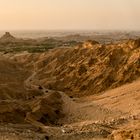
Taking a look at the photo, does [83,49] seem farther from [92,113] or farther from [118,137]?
[118,137]

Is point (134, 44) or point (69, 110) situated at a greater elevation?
point (134, 44)

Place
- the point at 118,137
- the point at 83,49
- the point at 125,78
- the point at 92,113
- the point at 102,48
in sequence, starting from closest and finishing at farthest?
the point at 118,137 < the point at 92,113 < the point at 125,78 < the point at 102,48 < the point at 83,49

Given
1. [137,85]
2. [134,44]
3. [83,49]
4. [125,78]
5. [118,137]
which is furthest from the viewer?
[83,49]

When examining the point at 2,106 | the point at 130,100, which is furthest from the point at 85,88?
the point at 2,106

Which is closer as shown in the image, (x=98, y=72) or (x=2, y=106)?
(x=2, y=106)

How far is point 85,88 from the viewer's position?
48.7 meters

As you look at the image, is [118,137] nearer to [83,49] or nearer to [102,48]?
[102,48]

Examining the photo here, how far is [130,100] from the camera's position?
3881 centimetres

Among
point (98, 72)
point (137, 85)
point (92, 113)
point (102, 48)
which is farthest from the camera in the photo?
point (102, 48)

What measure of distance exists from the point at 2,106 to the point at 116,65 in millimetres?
21451

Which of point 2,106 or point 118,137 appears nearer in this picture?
point 118,137

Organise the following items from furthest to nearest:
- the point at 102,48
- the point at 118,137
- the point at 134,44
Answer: the point at 102,48 → the point at 134,44 → the point at 118,137

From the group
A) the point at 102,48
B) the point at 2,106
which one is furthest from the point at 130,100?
the point at 102,48

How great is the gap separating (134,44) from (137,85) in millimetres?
12809
